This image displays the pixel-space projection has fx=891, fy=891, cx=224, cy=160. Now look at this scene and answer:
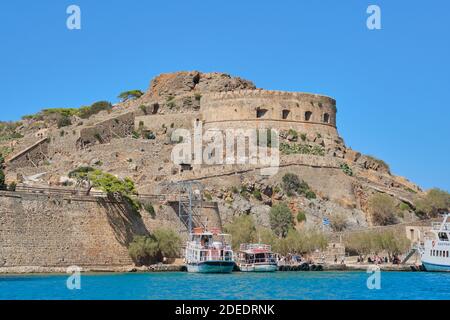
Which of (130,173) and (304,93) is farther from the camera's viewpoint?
(304,93)

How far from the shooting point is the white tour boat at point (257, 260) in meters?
51.3

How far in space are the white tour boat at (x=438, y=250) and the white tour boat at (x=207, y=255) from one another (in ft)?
43.5

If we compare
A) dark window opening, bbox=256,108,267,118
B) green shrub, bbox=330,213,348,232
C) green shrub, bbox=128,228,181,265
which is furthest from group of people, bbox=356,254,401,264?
dark window opening, bbox=256,108,267,118

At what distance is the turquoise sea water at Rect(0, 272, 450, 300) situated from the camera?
33.3 meters

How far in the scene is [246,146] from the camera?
68125 millimetres

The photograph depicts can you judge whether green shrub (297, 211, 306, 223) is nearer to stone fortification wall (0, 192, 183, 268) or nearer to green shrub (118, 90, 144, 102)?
stone fortification wall (0, 192, 183, 268)

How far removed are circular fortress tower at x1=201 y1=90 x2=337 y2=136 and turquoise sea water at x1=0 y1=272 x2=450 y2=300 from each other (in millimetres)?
28077

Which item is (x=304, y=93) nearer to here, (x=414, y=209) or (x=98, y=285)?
(x=414, y=209)

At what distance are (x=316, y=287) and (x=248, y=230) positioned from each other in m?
17.3

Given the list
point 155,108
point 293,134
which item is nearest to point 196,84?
point 155,108

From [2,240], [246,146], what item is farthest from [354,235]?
[2,240]

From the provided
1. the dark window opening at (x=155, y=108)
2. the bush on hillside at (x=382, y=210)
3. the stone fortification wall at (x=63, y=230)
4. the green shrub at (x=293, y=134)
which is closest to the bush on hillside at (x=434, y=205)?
the bush on hillside at (x=382, y=210)

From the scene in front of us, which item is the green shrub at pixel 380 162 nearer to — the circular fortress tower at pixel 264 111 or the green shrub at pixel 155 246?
the circular fortress tower at pixel 264 111
